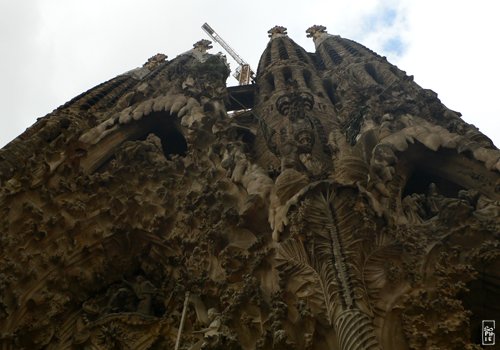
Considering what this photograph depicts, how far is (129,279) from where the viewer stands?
8.59 meters

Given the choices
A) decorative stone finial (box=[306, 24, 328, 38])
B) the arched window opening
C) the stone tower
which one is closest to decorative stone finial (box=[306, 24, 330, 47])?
decorative stone finial (box=[306, 24, 328, 38])

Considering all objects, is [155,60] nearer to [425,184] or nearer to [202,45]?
[202,45]

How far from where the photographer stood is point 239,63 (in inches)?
1766

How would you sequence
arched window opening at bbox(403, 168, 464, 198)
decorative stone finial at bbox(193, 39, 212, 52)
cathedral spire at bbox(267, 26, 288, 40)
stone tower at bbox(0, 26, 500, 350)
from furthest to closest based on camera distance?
decorative stone finial at bbox(193, 39, 212, 52) → cathedral spire at bbox(267, 26, 288, 40) → arched window opening at bbox(403, 168, 464, 198) → stone tower at bbox(0, 26, 500, 350)

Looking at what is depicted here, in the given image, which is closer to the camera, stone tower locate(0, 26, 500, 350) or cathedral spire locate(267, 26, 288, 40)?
stone tower locate(0, 26, 500, 350)

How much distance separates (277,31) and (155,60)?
6447 mm

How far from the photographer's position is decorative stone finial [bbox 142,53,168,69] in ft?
92.5

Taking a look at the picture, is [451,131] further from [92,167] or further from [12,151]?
[12,151]

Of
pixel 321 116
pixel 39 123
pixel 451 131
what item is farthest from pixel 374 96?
pixel 39 123

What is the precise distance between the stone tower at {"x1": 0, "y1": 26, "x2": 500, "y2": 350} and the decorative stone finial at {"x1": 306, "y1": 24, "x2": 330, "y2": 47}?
16267 mm

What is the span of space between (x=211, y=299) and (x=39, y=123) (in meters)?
7.87

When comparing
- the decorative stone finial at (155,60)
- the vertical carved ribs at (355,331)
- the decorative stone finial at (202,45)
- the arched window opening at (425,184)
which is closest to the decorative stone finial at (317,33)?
the decorative stone finial at (202,45)

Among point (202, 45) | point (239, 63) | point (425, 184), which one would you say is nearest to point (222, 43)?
point (239, 63)

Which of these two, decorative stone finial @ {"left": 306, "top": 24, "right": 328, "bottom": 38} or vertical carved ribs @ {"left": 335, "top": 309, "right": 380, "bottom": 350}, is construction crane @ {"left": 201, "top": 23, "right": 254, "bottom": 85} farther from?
vertical carved ribs @ {"left": 335, "top": 309, "right": 380, "bottom": 350}
